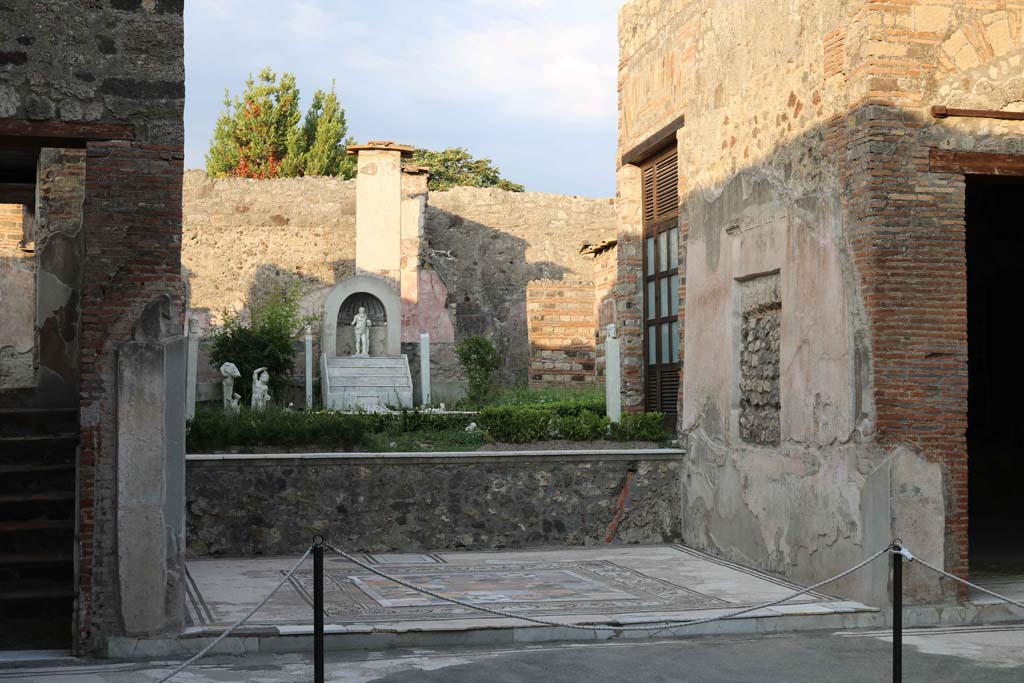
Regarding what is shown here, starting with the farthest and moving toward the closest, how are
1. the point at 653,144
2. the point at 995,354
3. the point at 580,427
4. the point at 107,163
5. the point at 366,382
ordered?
1. the point at 366,382
2. the point at 995,354
3. the point at 653,144
4. the point at 580,427
5. the point at 107,163

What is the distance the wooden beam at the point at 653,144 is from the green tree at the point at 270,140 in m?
21.2

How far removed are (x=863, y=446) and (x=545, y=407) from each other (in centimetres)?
540

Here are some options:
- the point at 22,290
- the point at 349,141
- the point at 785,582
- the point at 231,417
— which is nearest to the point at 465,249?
the point at 349,141

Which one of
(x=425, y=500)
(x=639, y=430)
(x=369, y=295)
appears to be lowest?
(x=425, y=500)

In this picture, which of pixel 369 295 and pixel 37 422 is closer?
pixel 37 422

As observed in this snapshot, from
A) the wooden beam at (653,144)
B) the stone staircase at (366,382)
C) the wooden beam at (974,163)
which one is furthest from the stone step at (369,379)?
the wooden beam at (974,163)

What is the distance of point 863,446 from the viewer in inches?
298

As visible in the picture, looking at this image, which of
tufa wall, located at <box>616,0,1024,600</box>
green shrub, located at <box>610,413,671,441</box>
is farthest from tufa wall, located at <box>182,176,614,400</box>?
tufa wall, located at <box>616,0,1024,600</box>

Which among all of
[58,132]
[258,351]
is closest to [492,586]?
[58,132]

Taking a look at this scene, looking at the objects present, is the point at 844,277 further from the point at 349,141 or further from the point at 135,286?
the point at 349,141

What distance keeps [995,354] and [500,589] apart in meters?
7.29

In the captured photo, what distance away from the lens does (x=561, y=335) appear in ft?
75.9

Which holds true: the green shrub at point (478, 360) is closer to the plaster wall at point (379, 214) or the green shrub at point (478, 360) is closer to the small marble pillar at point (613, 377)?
the plaster wall at point (379, 214)

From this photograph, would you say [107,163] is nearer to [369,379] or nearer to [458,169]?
[369,379]
